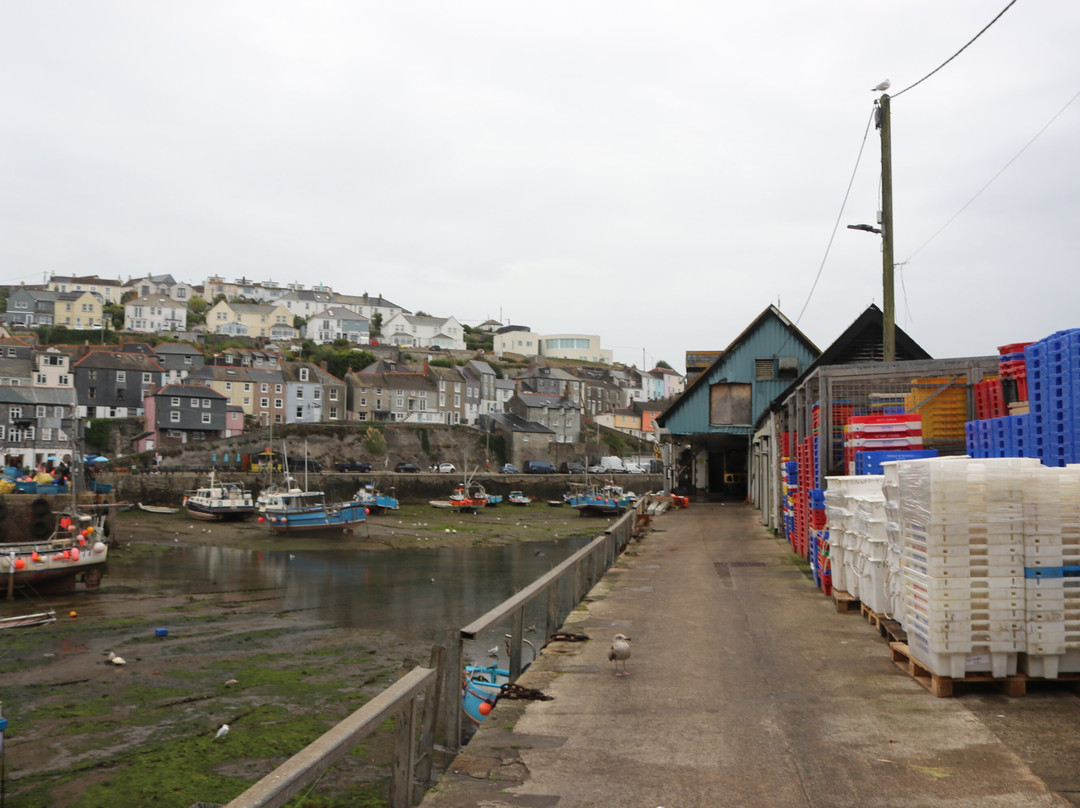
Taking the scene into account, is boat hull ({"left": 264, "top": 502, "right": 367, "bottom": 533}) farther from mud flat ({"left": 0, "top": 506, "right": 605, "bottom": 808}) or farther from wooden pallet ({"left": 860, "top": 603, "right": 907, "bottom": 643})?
wooden pallet ({"left": 860, "top": 603, "right": 907, "bottom": 643})

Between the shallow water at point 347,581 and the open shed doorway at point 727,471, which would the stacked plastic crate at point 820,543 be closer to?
the shallow water at point 347,581

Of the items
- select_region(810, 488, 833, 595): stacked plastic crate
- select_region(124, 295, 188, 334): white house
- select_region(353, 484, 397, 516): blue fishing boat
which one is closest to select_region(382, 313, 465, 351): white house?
select_region(124, 295, 188, 334): white house

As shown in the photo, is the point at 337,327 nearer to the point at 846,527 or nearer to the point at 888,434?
the point at 888,434

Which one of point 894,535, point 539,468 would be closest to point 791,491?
point 894,535

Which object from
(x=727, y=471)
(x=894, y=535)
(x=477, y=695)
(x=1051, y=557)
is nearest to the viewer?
(x=1051, y=557)

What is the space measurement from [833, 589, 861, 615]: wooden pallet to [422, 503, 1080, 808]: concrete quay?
2.02 ft

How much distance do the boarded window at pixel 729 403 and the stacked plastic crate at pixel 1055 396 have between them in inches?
1108

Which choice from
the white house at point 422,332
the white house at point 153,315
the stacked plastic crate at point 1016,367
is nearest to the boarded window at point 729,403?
the stacked plastic crate at point 1016,367

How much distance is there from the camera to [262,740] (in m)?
12.8

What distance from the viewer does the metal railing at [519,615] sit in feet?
20.6

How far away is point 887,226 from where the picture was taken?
52.0 ft

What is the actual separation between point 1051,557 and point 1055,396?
2.41 meters

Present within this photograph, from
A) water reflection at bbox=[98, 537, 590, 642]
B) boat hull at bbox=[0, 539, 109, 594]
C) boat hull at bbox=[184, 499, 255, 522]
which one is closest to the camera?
water reflection at bbox=[98, 537, 590, 642]

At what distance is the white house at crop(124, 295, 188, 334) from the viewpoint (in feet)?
374
